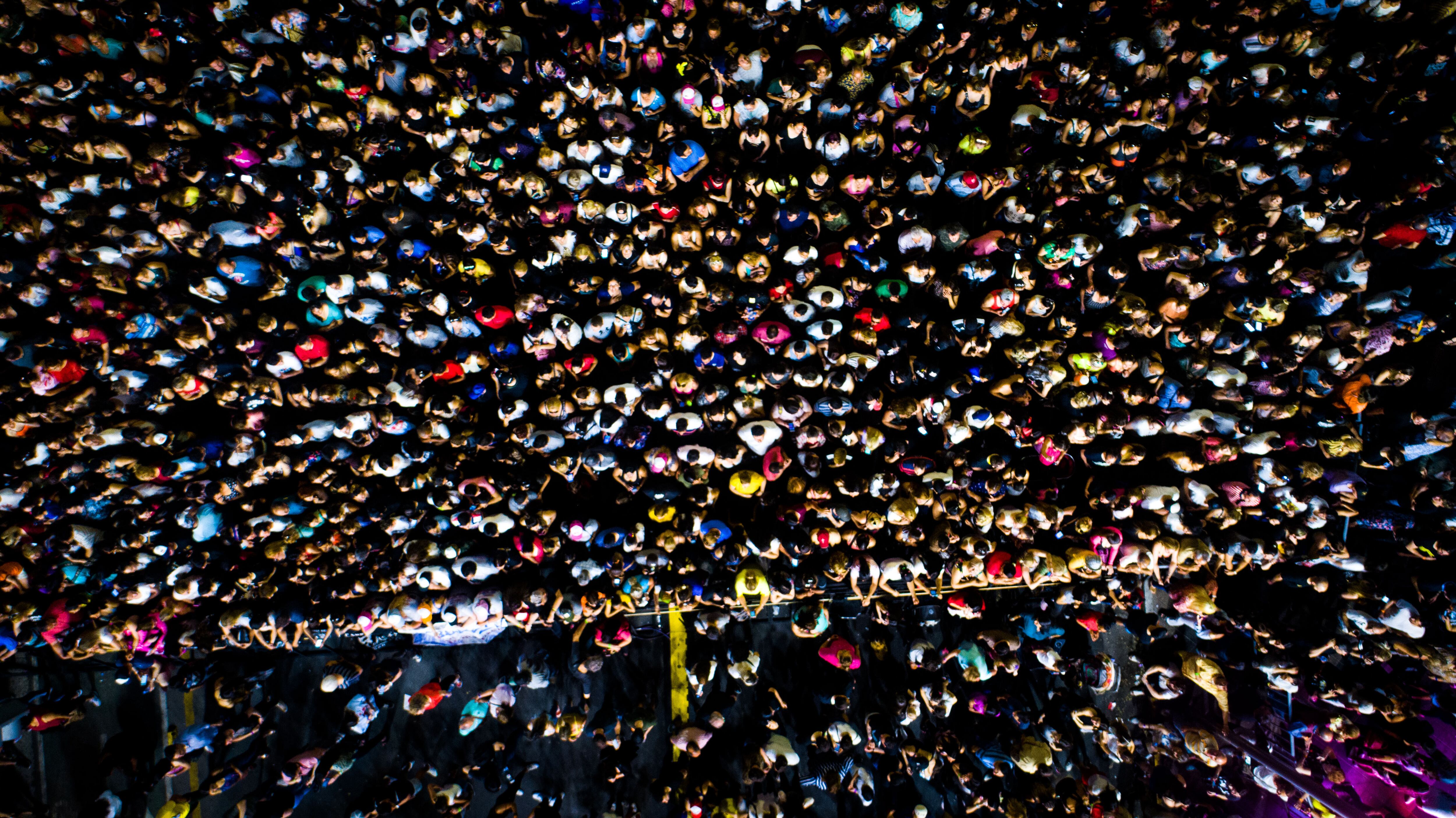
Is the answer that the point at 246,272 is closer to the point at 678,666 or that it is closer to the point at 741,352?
the point at 741,352

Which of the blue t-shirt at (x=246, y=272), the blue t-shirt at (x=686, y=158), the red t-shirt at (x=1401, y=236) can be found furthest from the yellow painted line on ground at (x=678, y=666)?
the red t-shirt at (x=1401, y=236)

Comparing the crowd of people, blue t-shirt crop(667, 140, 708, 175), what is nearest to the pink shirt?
the crowd of people

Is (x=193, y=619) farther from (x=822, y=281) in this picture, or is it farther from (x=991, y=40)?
(x=991, y=40)

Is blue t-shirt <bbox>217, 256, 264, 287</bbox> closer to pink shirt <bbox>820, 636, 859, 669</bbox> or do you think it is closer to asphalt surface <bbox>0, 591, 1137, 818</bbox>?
asphalt surface <bbox>0, 591, 1137, 818</bbox>

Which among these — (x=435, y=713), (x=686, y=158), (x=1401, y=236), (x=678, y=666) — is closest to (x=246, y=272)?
(x=686, y=158)

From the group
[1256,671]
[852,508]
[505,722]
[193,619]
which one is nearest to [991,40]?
[852,508]
